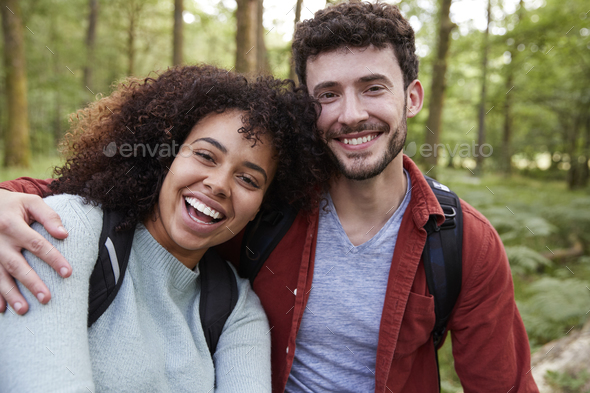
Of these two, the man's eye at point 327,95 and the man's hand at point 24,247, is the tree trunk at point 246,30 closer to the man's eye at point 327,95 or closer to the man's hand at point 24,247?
the man's eye at point 327,95

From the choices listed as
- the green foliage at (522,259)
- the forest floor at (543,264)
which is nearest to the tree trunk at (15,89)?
the forest floor at (543,264)

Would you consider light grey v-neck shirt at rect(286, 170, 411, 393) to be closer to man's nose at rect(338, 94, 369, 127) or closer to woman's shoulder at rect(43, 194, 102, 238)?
man's nose at rect(338, 94, 369, 127)

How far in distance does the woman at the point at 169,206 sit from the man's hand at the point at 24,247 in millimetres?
35

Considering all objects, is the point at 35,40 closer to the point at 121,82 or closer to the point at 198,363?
the point at 121,82

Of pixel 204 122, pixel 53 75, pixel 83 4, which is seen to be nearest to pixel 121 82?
pixel 204 122

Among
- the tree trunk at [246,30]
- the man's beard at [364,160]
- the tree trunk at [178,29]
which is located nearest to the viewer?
the man's beard at [364,160]

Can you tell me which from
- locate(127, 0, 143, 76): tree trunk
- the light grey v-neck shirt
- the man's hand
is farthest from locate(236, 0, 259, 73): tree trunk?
locate(127, 0, 143, 76): tree trunk

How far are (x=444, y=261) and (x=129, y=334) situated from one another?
151cm

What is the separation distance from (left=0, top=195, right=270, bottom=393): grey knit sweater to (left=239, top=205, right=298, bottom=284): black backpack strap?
0.12 m

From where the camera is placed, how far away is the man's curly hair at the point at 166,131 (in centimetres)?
182

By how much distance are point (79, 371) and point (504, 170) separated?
20.2 m

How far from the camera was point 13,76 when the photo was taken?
365 inches

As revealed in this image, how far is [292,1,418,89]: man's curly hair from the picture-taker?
6.75 feet

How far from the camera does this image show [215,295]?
187 cm
